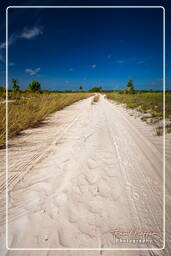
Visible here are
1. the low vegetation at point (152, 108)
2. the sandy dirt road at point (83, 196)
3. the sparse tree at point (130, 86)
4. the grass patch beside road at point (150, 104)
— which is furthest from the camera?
the sparse tree at point (130, 86)

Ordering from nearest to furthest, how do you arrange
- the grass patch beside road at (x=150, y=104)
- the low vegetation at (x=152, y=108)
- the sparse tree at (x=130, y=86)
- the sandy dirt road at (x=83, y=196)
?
the sandy dirt road at (x=83, y=196)
the low vegetation at (x=152, y=108)
the grass patch beside road at (x=150, y=104)
the sparse tree at (x=130, y=86)

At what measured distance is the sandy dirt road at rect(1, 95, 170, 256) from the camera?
1185 millimetres

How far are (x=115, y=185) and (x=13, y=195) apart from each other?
49.4 inches

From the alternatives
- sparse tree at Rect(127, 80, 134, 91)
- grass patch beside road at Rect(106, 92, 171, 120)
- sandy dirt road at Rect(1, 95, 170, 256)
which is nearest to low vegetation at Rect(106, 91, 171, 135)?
grass patch beside road at Rect(106, 92, 171, 120)

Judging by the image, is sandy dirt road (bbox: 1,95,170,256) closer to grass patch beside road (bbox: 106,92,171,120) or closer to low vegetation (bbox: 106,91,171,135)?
low vegetation (bbox: 106,91,171,135)

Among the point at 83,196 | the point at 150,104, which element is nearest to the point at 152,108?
the point at 150,104

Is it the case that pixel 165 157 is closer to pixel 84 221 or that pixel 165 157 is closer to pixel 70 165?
pixel 70 165

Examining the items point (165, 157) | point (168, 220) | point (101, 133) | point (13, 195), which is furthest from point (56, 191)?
point (101, 133)

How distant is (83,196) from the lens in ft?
5.31

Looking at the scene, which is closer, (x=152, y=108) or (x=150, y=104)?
(x=152, y=108)

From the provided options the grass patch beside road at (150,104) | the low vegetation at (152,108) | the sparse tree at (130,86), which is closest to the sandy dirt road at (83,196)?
the low vegetation at (152,108)

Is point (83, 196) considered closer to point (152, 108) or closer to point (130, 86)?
Result: point (152, 108)

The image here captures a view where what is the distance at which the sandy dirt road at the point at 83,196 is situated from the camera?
1.18 metres

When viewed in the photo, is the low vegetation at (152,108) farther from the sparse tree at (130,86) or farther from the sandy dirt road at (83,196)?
the sparse tree at (130,86)
